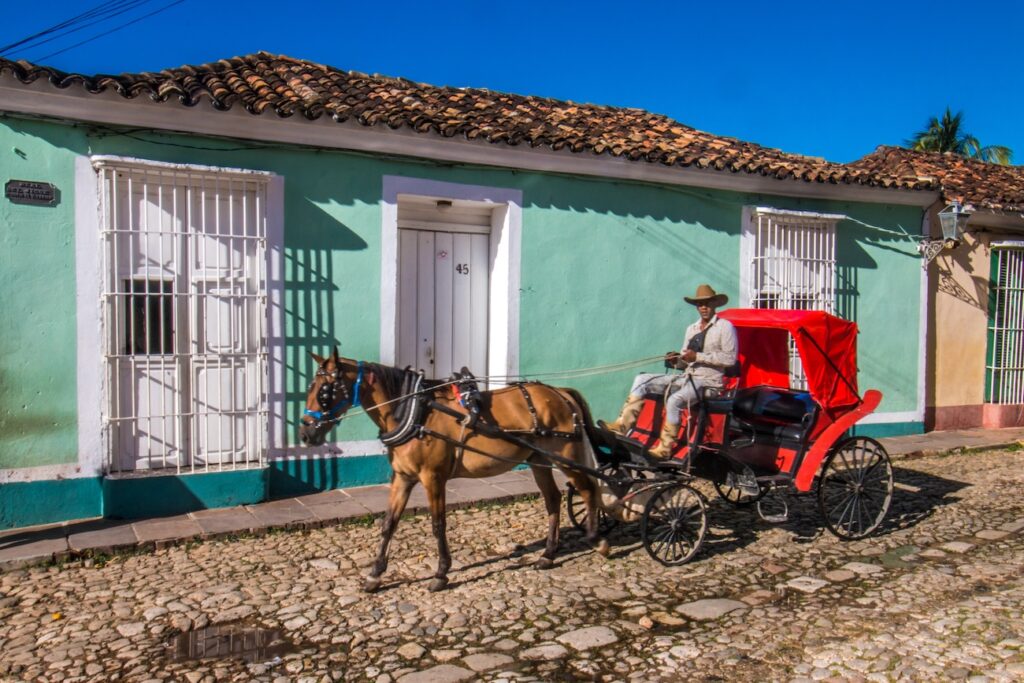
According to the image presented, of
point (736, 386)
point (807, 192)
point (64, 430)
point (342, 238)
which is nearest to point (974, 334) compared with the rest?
point (807, 192)

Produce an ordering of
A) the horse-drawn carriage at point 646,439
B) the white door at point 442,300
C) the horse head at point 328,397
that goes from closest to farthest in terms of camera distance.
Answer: the horse head at point 328,397
the horse-drawn carriage at point 646,439
the white door at point 442,300

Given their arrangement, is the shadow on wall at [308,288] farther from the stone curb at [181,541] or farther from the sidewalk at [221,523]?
the stone curb at [181,541]

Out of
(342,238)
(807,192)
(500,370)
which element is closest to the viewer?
(342,238)

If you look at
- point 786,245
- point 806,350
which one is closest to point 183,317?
point 806,350

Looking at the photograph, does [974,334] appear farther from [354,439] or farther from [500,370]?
[354,439]

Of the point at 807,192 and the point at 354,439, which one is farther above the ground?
the point at 807,192

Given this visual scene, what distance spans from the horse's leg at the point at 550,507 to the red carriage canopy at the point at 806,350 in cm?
203

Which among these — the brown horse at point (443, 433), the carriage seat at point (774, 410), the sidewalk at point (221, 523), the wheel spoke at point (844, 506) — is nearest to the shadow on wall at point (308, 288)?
the sidewalk at point (221, 523)

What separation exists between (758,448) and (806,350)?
83cm

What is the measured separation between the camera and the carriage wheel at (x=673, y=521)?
19.1 ft

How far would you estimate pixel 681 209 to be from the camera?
32.1ft

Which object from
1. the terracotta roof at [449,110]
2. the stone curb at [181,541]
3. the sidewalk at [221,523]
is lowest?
the stone curb at [181,541]

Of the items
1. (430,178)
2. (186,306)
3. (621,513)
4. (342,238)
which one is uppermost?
(430,178)

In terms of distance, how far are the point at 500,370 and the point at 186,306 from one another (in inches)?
125
